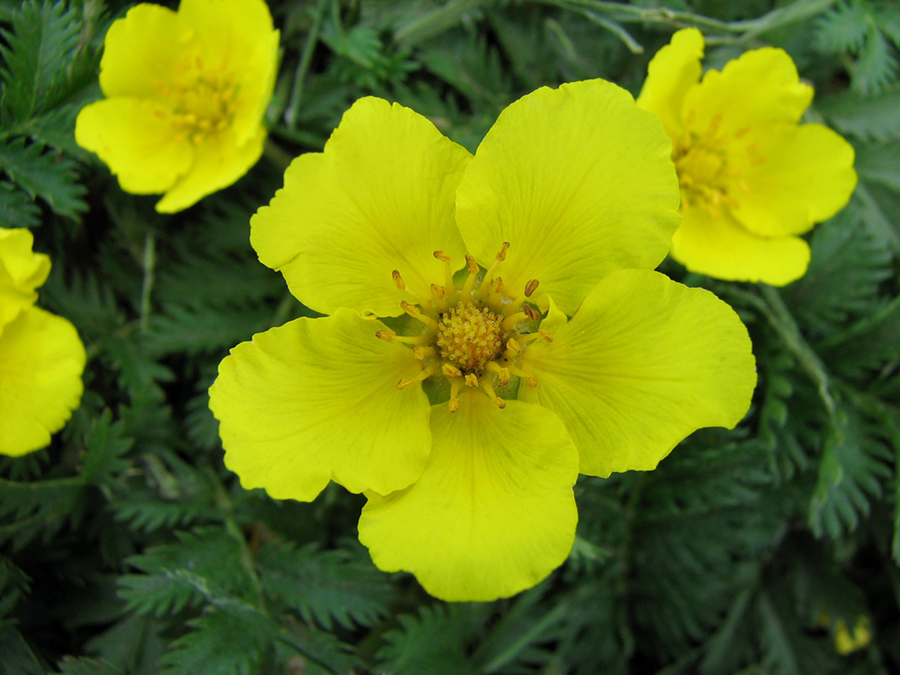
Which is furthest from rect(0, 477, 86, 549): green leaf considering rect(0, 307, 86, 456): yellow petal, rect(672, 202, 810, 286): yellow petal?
rect(672, 202, 810, 286): yellow petal

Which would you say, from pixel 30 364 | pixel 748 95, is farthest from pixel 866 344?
pixel 30 364

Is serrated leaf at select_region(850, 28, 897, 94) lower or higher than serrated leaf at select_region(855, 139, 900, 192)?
higher

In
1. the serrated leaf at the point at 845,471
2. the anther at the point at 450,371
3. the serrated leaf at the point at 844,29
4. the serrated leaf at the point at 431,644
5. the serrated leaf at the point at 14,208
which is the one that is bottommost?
the serrated leaf at the point at 431,644

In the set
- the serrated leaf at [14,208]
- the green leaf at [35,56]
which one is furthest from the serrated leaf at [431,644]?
the green leaf at [35,56]

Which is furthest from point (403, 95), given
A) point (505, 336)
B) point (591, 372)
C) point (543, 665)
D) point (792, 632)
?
point (792, 632)

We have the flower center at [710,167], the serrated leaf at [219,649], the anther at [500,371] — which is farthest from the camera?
the flower center at [710,167]

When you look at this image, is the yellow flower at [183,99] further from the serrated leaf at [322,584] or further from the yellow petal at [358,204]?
the serrated leaf at [322,584]

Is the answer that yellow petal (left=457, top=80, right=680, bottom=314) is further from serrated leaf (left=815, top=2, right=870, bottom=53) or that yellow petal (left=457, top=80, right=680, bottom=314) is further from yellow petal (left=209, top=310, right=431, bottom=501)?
serrated leaf (left=815, top=2, right=870, bottom=53)

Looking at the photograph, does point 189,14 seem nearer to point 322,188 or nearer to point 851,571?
point 322,188
